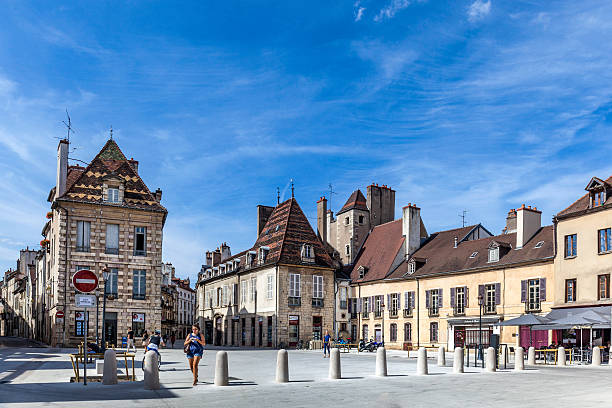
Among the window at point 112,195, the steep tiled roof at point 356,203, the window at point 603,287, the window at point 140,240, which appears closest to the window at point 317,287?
the steep tiled roof at point 356,203

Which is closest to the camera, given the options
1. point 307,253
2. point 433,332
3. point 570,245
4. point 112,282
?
point 570,245

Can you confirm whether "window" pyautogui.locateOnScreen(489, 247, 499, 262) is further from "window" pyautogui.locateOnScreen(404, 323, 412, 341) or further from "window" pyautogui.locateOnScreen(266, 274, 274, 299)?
"window" pyautogui.locateOnScreen(266, 274, 274, 299)

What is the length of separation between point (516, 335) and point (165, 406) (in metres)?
30.2

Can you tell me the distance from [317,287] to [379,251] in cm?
639

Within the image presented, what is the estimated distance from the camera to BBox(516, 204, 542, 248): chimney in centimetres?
3953

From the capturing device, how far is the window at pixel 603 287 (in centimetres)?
3194

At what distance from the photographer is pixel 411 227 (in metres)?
49.7

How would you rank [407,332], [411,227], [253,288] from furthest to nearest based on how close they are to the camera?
[253,288] < [411,227] < [407,332]

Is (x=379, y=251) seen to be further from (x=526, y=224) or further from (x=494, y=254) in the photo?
(x=526, y=224)

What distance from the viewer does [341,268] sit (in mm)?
55156

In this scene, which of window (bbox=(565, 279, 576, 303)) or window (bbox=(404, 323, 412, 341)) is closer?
window (bbox=(565, 279, 576, 303))

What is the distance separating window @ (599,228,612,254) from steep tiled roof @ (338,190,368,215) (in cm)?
2521

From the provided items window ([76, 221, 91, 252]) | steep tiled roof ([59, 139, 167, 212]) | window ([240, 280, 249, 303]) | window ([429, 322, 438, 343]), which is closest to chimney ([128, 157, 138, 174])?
steep tiled roof ([59, 139, 167, 212])

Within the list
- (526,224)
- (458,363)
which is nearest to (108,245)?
(526,224)
